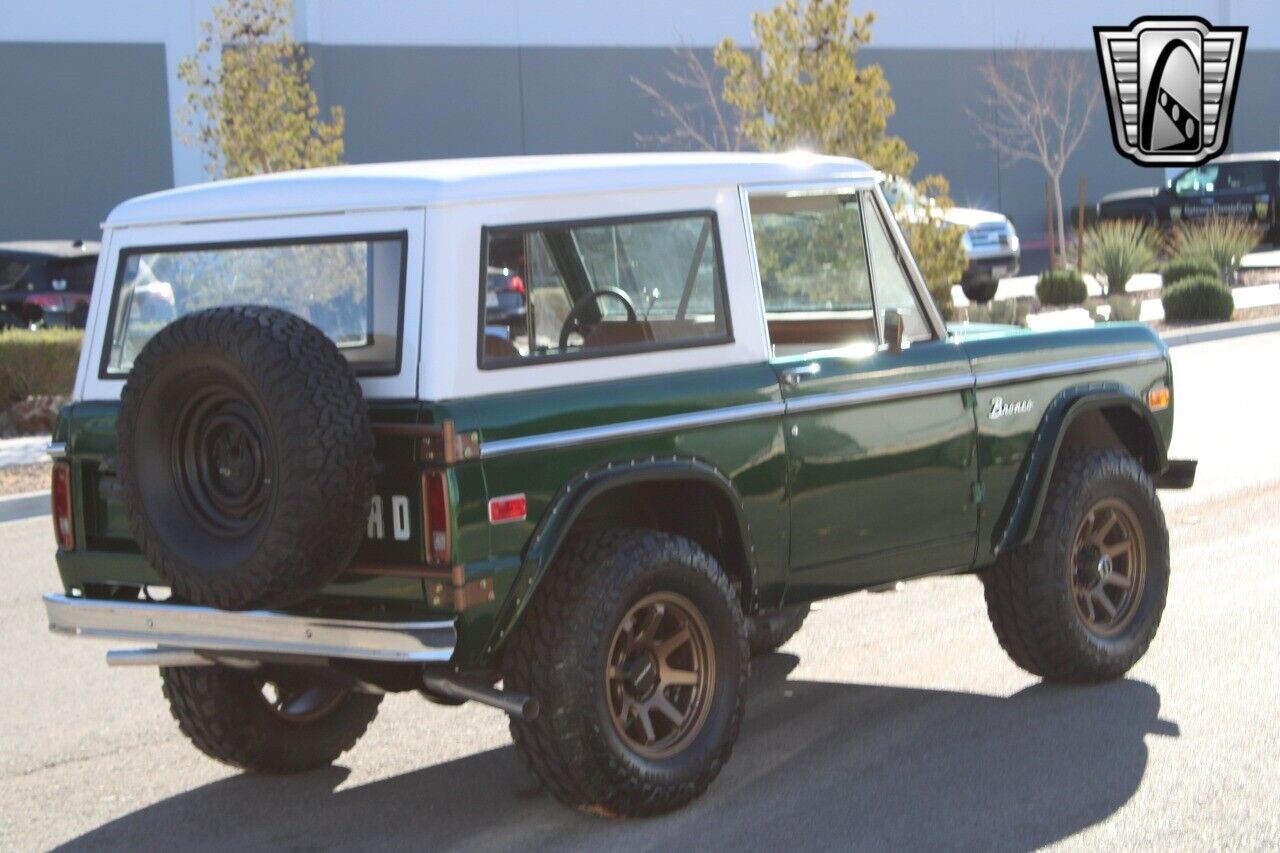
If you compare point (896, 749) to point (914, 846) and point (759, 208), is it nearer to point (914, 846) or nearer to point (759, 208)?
point (914, 846)

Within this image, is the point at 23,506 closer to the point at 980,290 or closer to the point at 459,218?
the point at 459,218

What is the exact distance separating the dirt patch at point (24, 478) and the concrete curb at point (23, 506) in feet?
0.60

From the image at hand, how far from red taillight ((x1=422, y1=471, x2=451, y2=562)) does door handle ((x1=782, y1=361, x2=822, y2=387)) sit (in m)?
1.30

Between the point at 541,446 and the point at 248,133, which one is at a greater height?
the point at 248,133

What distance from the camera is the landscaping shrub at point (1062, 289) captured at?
86.2 ft

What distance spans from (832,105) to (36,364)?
802 centimetres

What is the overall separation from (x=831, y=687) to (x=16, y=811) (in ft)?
9.33

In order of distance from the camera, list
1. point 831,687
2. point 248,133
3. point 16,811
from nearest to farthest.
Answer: point 16,811, point 831,687, point 248,133

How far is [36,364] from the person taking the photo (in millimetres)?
17797

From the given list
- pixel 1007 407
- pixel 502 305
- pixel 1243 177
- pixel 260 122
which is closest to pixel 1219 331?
pixel 260 122

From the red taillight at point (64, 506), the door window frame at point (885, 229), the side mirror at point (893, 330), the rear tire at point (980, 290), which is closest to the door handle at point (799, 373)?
the door window frame at point (885, 229)

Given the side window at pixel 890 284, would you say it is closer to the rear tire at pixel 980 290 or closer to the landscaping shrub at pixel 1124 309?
the landscaping shrub at pixel 1124 309

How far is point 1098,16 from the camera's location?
4456 cm

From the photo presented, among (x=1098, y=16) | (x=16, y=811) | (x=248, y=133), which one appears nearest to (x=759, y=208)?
(x=16, y=811)
